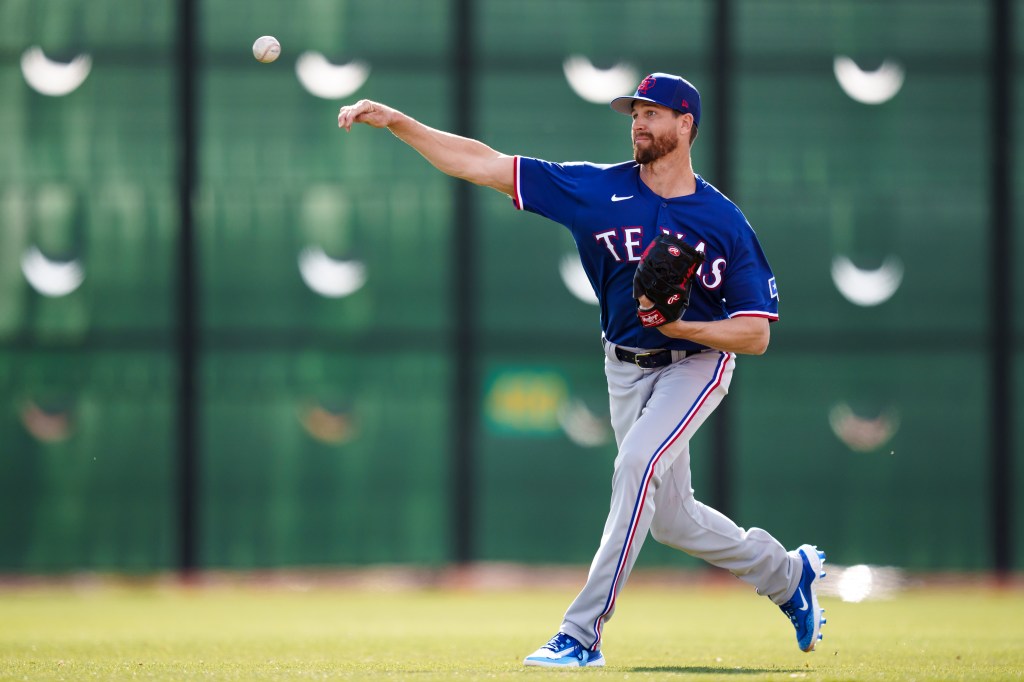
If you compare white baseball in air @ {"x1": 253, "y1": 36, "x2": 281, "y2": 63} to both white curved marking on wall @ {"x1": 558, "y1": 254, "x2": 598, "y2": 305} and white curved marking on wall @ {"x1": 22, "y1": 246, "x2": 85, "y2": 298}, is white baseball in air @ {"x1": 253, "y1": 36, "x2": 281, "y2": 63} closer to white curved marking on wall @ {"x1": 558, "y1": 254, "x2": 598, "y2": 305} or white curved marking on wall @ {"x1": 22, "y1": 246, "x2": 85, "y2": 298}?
white curved marking on wall @ {"x1": 558, "y1": 254, "x2": 598, "y2": 305}

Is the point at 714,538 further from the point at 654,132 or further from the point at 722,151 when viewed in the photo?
the point at 722,151

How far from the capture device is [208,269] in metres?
11.3

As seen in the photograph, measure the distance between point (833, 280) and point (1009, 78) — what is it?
2.13 meters

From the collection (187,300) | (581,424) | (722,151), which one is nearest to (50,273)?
(187,300)

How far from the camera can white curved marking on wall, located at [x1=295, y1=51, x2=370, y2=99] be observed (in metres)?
11.3

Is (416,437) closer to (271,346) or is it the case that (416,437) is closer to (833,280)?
(271,346)

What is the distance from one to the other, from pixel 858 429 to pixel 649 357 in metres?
6.07

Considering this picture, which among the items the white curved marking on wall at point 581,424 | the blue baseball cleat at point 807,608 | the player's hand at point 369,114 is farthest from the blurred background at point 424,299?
the player's hand at point 369,114

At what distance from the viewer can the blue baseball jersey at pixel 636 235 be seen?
220 inches

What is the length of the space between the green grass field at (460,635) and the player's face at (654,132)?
1.97 metres

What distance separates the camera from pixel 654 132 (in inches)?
221

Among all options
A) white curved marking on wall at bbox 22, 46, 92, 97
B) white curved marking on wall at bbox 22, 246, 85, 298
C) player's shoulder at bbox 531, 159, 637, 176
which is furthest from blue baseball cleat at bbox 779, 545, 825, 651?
white curved marking on wall at bbox 22, 46, 92, 97

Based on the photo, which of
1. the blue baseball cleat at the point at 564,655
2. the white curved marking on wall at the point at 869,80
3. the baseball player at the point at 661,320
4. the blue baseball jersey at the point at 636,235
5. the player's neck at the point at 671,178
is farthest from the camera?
the white curved marking on wall at the point at 869,80

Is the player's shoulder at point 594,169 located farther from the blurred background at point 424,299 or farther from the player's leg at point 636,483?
the blurred background at point 424,299
